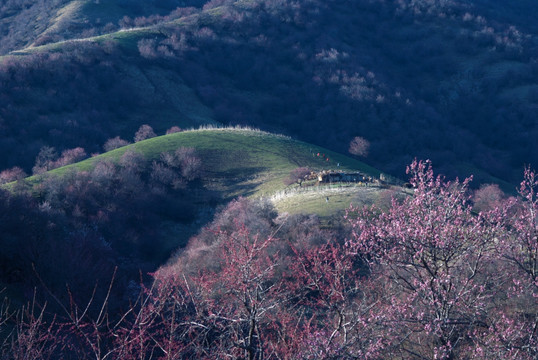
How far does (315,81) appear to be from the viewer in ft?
302

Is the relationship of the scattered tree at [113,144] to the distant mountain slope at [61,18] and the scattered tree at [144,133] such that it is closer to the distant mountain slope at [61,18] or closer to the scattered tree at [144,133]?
the scattered tree at [144,133]

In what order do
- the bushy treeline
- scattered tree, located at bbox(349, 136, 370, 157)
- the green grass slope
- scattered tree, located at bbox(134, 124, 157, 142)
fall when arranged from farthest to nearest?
1. scattered tree, located at bbox(349, 136, 370, 157)
2. scattered tree, located at bbox(134, 124, 157, 142)
3. the green grass slope
4. the bushy treeline

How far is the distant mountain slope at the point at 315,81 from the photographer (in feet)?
215

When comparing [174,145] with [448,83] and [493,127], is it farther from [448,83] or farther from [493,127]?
[448,83]

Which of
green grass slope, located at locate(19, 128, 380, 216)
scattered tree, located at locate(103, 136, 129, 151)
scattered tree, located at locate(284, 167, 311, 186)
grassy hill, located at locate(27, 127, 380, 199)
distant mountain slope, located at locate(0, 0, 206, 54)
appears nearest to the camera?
scattered tree, located at locate(284, 167, 311, 186)

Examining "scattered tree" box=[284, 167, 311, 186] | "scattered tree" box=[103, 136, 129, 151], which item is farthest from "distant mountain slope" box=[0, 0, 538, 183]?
"scattered tree" box=[284, 167, 311, 186]

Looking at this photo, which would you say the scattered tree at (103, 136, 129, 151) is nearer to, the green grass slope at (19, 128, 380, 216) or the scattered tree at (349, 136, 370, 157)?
the green grass slope at (19, 128, 380, 216)

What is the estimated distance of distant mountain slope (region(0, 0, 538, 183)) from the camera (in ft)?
215

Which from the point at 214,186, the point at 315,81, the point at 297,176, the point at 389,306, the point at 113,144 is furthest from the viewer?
the point at 315,81

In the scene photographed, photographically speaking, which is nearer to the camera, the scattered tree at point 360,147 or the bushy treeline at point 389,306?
the bushy treeline at point 389,306

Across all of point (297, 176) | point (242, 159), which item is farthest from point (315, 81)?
point (297, 176)

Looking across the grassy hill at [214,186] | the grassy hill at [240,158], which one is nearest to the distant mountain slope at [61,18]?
the grassy hill at [240,158]

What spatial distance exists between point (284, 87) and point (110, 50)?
106 feet

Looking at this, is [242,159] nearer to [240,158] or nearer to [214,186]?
[240,158]
